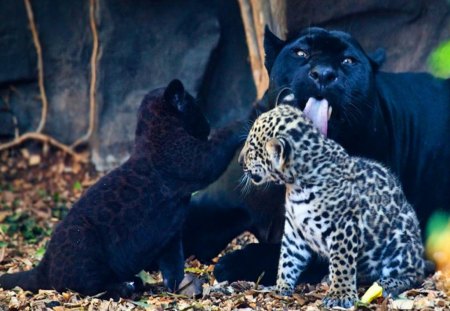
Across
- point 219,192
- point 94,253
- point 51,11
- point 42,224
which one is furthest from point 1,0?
point 94,253

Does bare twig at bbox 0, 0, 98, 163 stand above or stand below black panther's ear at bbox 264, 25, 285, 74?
below

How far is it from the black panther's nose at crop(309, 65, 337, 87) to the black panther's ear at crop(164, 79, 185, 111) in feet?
3.40

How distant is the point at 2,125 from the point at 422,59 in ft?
13.7

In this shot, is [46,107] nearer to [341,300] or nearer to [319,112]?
[319,112]

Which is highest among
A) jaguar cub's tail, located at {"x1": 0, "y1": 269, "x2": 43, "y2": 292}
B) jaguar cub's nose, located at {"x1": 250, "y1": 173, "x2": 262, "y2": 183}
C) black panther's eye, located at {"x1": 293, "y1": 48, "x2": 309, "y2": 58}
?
black panther's eye, located at {"x1": 293, "y1": 48, "x2": 309, "y2": 58}

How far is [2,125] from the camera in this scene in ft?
32.7

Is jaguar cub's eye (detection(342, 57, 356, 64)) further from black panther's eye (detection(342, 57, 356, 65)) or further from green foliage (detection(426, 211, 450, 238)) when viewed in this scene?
green foliage (detection(426, 211, 450, 238))

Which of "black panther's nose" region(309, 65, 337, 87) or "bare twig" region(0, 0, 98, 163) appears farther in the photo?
"bare twig" region(0, 0, 98, 163)

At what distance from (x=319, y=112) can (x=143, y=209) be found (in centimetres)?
124

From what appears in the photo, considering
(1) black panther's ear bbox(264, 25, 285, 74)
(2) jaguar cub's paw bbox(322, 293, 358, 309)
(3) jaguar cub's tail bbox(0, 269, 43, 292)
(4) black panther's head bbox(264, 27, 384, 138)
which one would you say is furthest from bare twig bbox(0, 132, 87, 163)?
(2) jaguar cub's paw bbox(322, 293, 358, 309)

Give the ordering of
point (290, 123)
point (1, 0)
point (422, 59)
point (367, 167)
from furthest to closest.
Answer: point (1, 0) → point (422, 59) → point (367, 167) → point (290, 123)

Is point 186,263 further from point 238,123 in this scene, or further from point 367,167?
point 367,167

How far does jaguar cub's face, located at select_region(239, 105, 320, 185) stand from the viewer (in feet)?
18.0

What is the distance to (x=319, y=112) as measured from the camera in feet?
19.8
